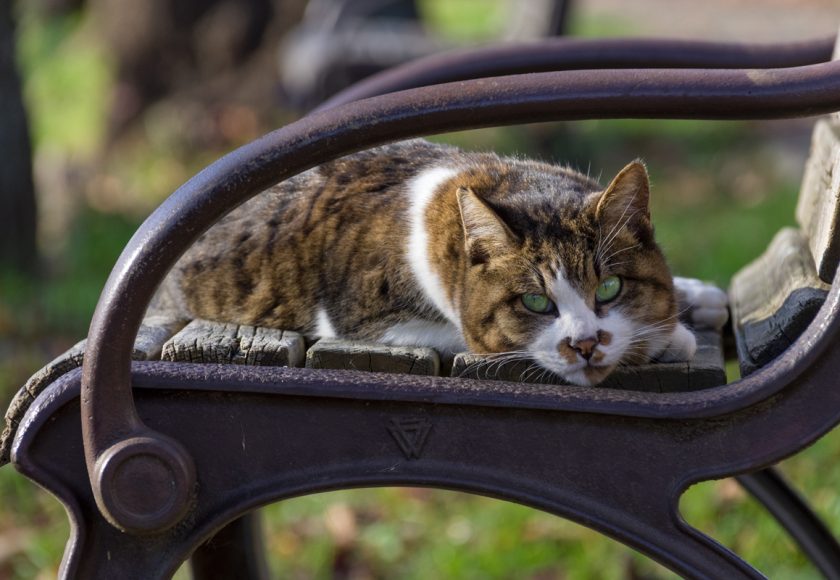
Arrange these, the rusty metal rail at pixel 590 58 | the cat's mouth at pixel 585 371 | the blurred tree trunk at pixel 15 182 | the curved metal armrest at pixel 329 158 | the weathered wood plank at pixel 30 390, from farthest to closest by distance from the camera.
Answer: the blurred tree trunk at pixel 15 182, the rusty metal rail at pixel 590 58, the cat's mouth at pixel 585 371, the weathered wood plank at pixel 30 390, the curved metal armrest at pixel 329 158

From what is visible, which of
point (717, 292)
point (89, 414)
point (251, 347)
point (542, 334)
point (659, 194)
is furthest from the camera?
point (659, 194)

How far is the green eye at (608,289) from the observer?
68.1 inches

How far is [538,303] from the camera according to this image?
174cm

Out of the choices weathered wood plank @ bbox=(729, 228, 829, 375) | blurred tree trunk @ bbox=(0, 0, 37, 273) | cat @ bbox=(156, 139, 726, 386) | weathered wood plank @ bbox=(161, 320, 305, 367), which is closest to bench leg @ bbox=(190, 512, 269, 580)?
cat @ bbox=(156, 139, 726, 386)

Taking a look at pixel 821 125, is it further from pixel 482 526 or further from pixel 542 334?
pixel 482 526

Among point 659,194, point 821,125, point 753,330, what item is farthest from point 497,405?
point 659,194

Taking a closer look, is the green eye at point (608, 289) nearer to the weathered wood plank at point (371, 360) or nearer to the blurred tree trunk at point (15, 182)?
the weathered wood plank at point (371, 360)

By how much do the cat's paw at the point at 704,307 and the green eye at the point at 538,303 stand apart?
12.9 inches

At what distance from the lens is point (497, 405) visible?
1398 millimetres

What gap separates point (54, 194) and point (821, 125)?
15.1 ft

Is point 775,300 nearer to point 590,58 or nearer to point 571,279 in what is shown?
point 571,279

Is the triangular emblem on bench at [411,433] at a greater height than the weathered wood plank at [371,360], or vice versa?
the weathered wood plank at [371,360]

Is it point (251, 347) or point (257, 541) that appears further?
point (257, 541)

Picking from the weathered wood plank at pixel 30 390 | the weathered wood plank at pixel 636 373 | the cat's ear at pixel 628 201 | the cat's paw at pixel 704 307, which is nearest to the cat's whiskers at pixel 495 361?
the weathered wood plank at pixel 636 373
